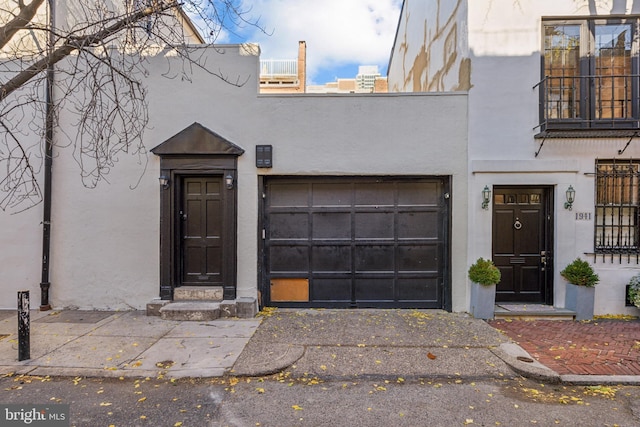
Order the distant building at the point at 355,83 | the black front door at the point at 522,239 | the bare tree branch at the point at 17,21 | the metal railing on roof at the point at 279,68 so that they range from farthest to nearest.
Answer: the distant building at the point at 355,83
the metal railing on roof at the point at 279,68
the black front door at the point at 522,239
the bare tree branch at the point at 17,21

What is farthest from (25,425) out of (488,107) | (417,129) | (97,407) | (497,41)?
(497,41)

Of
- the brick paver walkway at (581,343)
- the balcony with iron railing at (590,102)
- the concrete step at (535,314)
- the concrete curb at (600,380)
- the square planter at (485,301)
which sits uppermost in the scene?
the balcony with iron railing at (590,102)

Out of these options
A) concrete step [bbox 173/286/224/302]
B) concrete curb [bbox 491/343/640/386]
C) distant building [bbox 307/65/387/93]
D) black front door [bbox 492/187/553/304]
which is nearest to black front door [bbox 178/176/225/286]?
concrete step [bbox 173/286/224/302]

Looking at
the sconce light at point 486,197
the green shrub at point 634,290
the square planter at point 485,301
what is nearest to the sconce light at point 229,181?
the sconce light at point 486,197

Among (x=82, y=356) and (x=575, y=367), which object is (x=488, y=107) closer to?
(x=575, y=367)

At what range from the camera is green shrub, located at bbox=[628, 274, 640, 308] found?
19.2ft

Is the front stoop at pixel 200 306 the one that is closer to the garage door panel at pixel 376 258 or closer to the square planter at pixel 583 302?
the garage door panel at pixel 376 258

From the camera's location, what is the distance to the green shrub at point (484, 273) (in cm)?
589

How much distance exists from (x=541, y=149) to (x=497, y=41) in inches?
85.1

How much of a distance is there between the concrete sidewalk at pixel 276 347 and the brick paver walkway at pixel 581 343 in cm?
21

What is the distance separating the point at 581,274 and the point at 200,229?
7.04 metres

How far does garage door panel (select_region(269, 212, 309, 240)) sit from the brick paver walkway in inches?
149

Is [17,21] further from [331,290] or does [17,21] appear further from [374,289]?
[374,289]

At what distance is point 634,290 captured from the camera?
5938 millimetres
